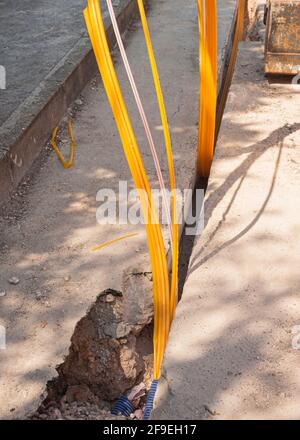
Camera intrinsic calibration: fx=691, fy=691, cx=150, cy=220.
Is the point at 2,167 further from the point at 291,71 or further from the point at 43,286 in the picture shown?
the point at 291,71

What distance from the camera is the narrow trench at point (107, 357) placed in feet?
10.4

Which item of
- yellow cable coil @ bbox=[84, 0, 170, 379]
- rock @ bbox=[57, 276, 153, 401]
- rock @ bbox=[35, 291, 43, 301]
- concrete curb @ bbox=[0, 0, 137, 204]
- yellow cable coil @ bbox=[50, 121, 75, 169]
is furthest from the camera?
yellow cable coil @ bbox=[50, 121, 75, 169]

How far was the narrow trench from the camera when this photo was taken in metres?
3.16

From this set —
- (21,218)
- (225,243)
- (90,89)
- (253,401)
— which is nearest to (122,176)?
(21,218)

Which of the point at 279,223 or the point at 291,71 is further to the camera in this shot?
the point at 291,71

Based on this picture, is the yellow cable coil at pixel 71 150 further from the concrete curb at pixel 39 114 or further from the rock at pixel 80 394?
the rock at pixel 80 394

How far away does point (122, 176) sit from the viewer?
4.71 m

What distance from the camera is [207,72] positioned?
4.12 meters

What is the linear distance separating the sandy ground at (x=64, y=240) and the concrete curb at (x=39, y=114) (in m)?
0.10

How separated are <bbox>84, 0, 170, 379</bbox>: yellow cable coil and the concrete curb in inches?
53.3

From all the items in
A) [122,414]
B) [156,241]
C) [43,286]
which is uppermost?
[156,241]

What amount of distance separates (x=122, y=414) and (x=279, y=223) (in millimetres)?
1475

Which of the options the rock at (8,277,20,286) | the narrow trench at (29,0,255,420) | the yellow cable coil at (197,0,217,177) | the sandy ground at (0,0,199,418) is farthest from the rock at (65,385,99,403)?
the yellow cable coil at (197,0,217,177)

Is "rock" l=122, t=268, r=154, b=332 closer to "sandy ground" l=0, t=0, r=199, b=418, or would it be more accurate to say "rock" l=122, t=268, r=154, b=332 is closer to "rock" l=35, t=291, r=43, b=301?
"sandy ground" l=0, t=0, r=199, b=418
